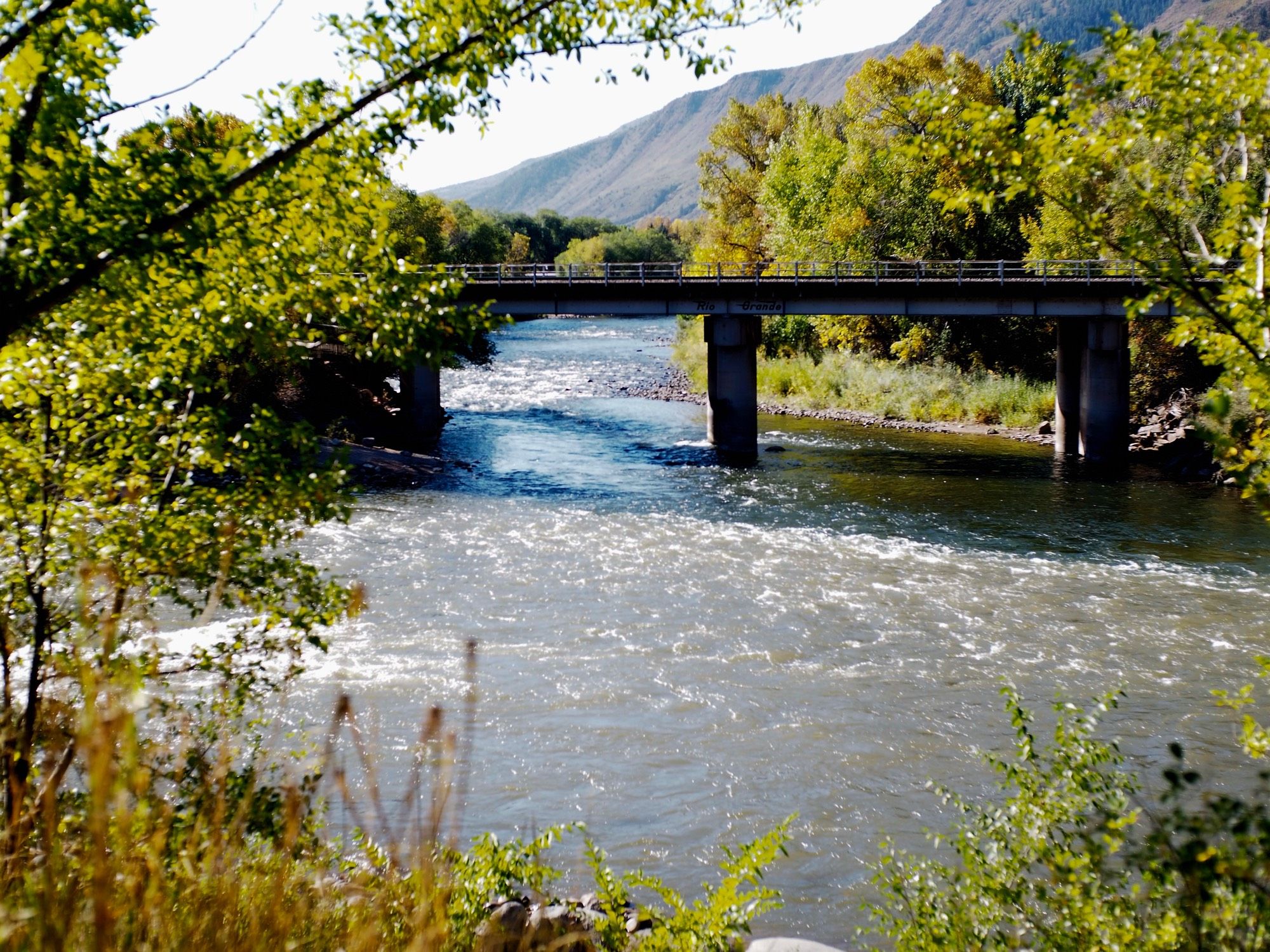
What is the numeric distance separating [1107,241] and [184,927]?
655cm

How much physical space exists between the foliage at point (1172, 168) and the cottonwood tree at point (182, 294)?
78.8 inches

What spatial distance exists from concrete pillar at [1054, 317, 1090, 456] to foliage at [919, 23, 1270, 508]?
34.4 meters

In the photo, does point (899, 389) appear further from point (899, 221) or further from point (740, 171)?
point (740, 171)

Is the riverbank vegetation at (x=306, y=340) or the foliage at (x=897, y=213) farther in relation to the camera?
the foliage at (x=897, y=213)

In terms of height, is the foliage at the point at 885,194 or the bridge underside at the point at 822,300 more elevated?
the foliage at the point at 885,194

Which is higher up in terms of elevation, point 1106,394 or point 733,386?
point 733,386

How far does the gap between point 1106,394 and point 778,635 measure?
2431cm

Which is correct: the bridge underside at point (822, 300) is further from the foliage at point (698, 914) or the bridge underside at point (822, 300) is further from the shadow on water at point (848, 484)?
the foliage at point (698, 914)

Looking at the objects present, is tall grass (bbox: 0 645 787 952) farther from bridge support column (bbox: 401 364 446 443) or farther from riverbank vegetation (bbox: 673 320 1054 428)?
riverbank vegetation (bbox: 673 320 1054 428)

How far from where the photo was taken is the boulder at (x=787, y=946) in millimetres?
8804

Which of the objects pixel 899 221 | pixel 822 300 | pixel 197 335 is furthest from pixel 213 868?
pixel 899 221

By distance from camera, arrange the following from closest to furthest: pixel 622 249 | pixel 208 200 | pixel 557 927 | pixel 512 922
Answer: pixel 208 200 → pixel 557 927 → pixel 512 922 → pixel 622 249

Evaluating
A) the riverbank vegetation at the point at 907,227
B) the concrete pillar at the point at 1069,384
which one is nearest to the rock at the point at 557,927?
the concrete pillar at the point at 1069,384

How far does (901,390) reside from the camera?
49281 millimetres
